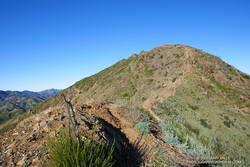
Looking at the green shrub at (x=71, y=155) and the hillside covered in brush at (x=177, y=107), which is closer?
the green shrub at (x=71, y=155)

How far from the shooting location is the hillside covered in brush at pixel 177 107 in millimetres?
9347

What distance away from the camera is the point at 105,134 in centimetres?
760

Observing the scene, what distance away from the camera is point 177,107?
19031 millimetres

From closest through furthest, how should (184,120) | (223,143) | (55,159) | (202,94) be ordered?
(55,159) → (223,143) → (184,120) → (202,94)

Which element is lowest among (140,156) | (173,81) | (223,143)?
(223,143)

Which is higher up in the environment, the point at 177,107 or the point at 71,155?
the point at 177,107

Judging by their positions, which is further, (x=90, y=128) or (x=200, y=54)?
(x=200, y=54)

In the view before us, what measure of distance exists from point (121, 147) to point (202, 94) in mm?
15335

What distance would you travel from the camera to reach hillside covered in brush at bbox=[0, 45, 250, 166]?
30.7ft

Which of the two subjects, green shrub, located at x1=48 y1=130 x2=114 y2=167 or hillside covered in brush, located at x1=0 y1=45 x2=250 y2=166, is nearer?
green shrub, located at x1=48 y1=130 x2=114 y2=167

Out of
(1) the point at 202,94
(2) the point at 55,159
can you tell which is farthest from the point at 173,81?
(2) the point at 55,159

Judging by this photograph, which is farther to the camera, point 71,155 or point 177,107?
point 177,107

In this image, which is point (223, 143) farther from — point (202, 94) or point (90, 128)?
point (90, 128)

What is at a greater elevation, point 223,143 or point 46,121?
point 46,121
